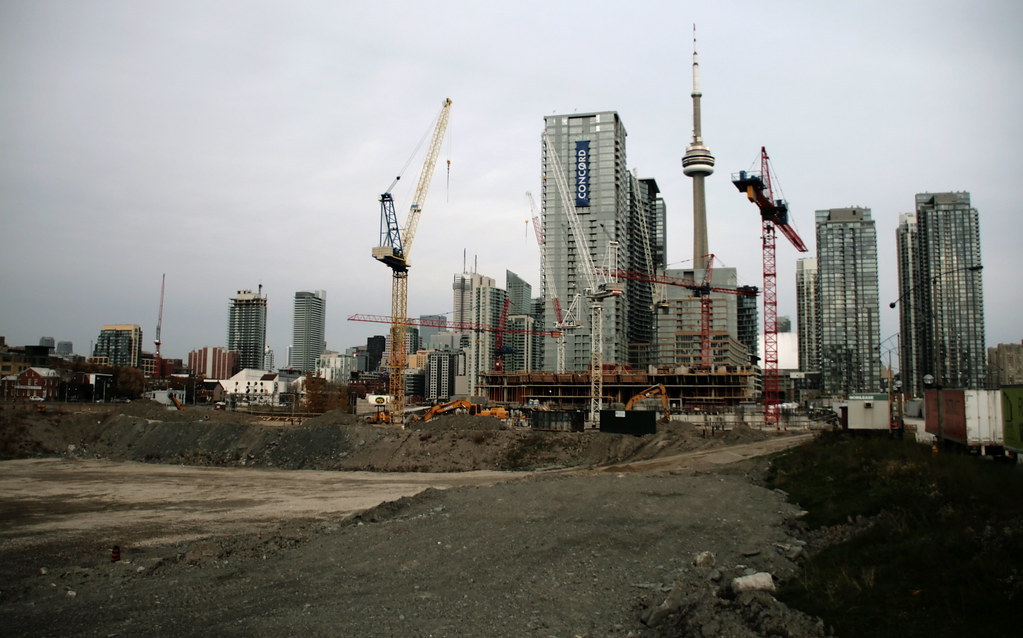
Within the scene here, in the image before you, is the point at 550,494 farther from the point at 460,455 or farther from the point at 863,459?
the point at 460,455

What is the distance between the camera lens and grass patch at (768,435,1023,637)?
10797mm

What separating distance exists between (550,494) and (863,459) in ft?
42.7

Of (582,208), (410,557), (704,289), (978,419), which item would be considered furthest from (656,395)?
(582,208)

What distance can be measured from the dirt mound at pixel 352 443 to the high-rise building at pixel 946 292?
366 ft

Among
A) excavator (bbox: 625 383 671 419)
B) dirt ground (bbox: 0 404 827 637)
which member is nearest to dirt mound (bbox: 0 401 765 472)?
dirt ground (bbox: 0 404 827 637)

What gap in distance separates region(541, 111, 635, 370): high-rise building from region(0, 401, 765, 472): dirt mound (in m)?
101

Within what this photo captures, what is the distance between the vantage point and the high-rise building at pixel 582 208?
167750 mm

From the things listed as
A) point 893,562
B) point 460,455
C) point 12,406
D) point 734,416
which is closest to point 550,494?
point 893,562

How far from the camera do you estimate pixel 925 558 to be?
13148mm

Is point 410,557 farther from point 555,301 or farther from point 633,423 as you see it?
point 555,301

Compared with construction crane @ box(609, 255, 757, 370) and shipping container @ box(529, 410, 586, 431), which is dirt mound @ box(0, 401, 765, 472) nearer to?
shipping container @ box(529, 410, 586, 431)

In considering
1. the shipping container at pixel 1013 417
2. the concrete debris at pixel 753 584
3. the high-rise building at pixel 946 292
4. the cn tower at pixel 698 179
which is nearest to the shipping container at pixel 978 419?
the shipping container at pixel 1013 417

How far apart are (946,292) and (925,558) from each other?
563 ft

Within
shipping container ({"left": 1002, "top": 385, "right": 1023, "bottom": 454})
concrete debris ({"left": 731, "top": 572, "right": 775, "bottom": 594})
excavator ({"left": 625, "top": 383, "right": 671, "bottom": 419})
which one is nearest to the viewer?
concrete debris ({"left": 731, "top": 572, "right": 775, "bottom": 594})
